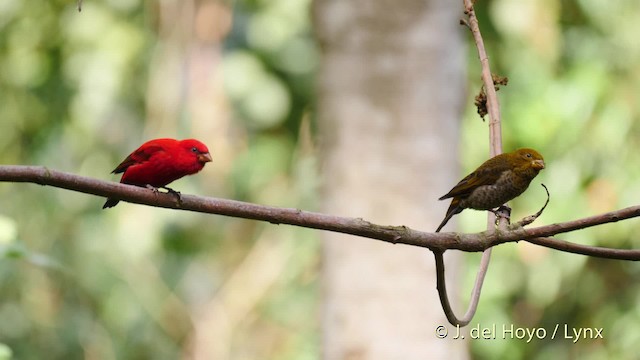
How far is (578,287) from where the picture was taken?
632 centimetres

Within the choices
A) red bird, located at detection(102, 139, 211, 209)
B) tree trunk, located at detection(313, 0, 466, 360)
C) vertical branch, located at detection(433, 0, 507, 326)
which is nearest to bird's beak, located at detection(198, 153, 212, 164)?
red bird, located at detection(102, 139, 211, 209)

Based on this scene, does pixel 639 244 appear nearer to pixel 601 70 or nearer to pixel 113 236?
pixel 601 70

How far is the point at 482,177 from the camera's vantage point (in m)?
1.78

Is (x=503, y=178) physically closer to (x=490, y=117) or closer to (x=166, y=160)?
(x=490, y=117)

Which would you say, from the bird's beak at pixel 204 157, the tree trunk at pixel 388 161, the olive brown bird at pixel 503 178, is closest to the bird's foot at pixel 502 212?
the olive brown bird at pixel 503 178

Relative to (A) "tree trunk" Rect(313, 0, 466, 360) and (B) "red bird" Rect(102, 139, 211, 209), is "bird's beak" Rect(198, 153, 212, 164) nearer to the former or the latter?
(B) "red bird" Rect(102, 139, 211, 209)

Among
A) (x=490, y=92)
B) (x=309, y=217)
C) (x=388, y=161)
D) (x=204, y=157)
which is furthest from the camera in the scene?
(x=388, y=161)

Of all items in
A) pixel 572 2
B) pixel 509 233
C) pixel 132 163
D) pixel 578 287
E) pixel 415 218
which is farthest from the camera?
pixel 572 2

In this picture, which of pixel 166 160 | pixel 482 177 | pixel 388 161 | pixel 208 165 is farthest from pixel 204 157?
pixel 208 165

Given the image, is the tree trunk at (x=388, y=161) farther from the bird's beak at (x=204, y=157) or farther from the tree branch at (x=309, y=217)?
the tree branch at (x=309, y=217)

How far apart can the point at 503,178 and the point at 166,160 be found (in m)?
0.68

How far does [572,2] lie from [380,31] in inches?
125

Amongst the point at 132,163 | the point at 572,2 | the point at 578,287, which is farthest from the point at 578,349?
the point at 132,163

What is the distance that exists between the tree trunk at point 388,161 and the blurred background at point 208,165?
221 cm
